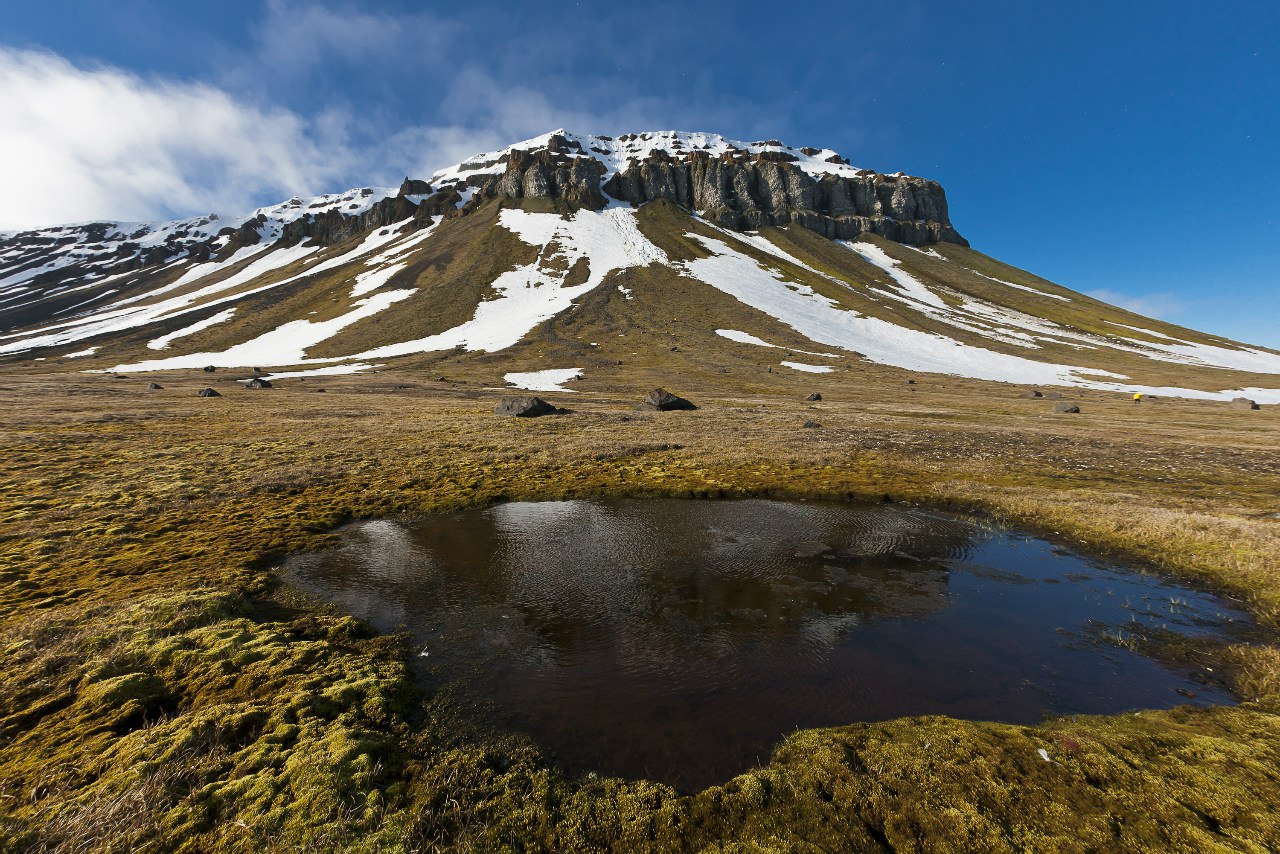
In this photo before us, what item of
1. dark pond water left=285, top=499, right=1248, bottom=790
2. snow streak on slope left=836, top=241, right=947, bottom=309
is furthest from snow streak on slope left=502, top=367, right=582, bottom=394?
snow streak on slope left=836, top=241, right=947, bottom=309

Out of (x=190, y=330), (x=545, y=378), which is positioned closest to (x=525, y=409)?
(x=545, y=378)

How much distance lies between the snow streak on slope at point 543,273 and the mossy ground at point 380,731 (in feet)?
281

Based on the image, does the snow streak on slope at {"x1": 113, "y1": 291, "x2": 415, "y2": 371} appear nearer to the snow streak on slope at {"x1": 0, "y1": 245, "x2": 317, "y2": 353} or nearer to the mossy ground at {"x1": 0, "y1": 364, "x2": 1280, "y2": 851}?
the snow streak on slope at {"x1": 0, "y1": 245, "x2": 317, "y2": 353}

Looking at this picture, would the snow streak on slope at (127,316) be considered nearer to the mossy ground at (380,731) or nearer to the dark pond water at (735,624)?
the mossy ground at (380,731)

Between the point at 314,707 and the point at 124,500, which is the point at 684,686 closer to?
the point at 314,707

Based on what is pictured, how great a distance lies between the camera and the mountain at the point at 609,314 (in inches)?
3612

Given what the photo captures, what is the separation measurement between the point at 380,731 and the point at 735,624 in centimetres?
760

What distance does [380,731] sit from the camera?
7355mm

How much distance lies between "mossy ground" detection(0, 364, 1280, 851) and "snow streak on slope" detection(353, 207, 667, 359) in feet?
281

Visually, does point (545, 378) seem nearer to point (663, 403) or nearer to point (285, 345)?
point (663, 403)

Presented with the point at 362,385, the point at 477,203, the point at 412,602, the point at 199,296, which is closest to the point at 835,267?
the point at 477,203

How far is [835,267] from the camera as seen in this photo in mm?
167250

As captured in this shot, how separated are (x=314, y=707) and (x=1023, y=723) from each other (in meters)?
12.1

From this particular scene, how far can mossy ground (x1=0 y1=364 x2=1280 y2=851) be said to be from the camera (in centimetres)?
571
